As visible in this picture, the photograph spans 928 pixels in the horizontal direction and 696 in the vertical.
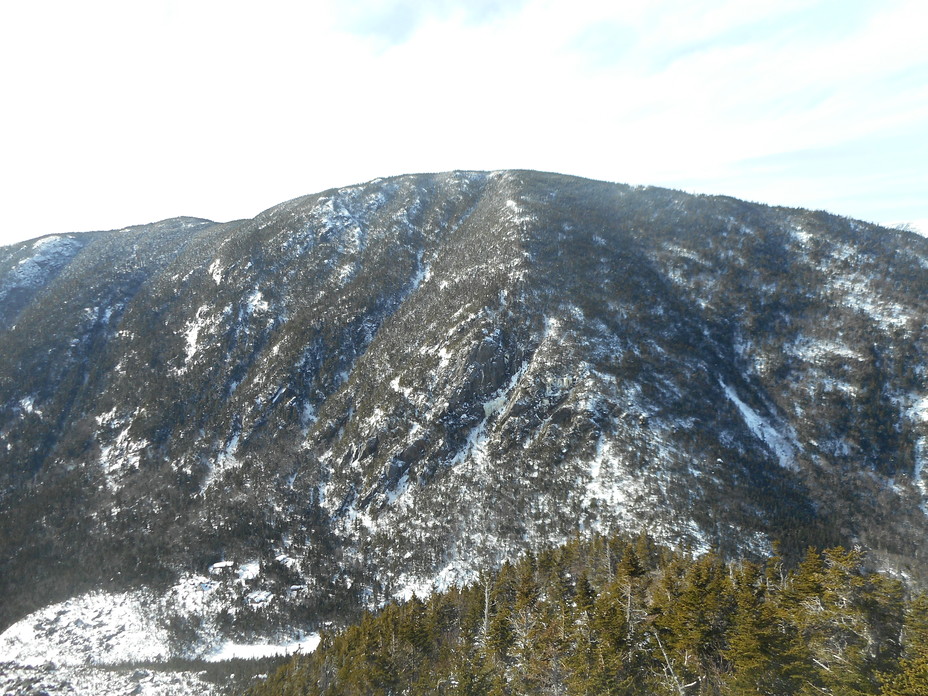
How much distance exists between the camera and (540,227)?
11000 cm

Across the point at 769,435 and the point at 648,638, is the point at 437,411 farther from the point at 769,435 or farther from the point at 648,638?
the point at 769,435

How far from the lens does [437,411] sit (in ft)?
257

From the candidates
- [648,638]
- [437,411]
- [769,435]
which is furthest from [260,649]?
[769,435]

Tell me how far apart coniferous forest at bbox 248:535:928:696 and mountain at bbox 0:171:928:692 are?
20.7m

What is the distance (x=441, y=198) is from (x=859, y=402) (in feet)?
386

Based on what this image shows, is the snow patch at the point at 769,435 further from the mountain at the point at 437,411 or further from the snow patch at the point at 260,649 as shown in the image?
the snow patch at the point at 260,649

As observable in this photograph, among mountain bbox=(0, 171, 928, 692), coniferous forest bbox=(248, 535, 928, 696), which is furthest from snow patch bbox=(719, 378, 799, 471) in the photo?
coniferous forest bbox=(248, 535, 928, 696)

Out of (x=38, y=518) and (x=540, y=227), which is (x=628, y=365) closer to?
(x=540, y=227)

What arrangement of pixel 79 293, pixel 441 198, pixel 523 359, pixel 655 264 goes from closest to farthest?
pixel 523 359 → pixel 655 264 → pixel 79 293 → pixel 441 198

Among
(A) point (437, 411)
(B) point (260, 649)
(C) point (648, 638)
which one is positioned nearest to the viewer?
(C) point (648, 638)

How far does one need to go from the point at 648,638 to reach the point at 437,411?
54.8 m

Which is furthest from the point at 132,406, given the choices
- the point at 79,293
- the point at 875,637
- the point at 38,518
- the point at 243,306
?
the point at 875,637

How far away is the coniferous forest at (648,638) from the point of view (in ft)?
65.2

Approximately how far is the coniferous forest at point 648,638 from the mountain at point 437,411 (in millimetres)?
20698
